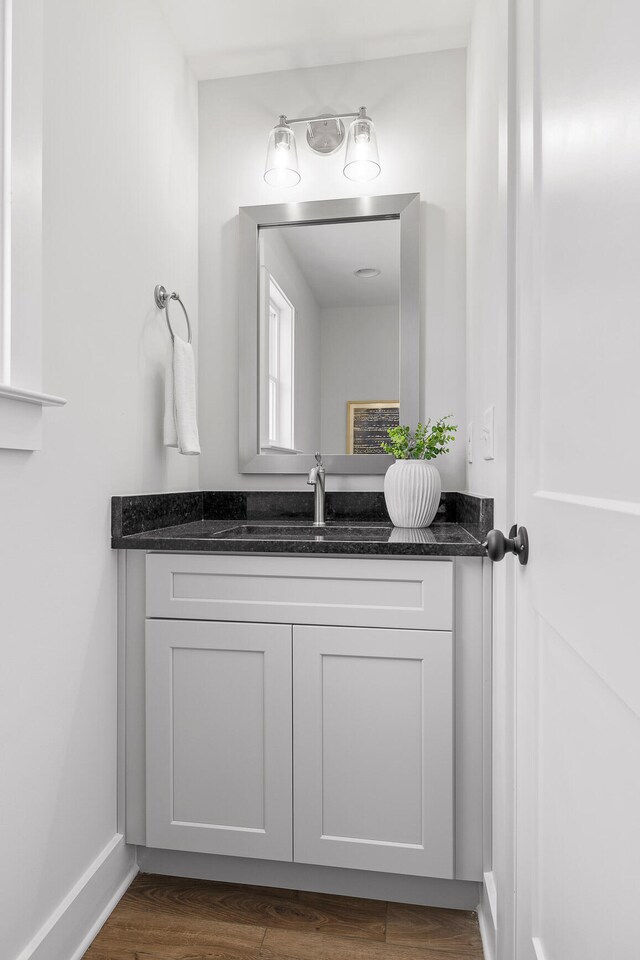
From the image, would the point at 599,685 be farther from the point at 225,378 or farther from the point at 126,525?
the point at 225,378

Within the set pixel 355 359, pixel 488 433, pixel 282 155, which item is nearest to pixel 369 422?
pixel 355 359

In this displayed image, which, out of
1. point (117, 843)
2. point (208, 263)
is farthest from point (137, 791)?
point (208, 263)

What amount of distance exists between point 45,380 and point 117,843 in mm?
1131

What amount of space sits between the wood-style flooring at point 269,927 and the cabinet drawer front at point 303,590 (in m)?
0.68

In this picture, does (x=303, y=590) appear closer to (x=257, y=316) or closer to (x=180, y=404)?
(x=180, y=404)

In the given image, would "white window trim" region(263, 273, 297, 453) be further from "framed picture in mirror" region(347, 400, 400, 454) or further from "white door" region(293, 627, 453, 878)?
"white door" region(293, 627, 453, 878)

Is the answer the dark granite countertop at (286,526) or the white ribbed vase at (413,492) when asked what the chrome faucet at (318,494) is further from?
the white ribbed vase at (413,492)

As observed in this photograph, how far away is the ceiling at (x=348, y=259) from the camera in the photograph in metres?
1.98

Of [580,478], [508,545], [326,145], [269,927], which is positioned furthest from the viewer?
[326,145]

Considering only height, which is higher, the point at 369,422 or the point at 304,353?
the point at 304,353

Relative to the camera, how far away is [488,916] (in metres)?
1.24

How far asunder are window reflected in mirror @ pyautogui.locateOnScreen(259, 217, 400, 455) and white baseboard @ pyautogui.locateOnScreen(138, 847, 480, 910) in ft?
3.97

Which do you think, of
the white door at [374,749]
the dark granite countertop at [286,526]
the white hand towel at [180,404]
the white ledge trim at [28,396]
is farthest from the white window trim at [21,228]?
the white door at [374,749]

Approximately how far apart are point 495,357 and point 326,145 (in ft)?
3.97
